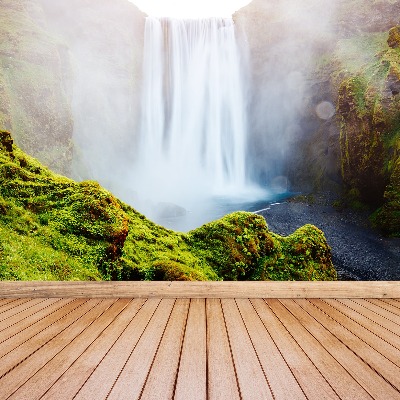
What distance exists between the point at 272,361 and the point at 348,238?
1907 cm

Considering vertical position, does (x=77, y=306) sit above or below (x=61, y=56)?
below

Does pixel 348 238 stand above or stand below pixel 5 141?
below

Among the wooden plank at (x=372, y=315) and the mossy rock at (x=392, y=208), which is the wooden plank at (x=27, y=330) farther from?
the mossy rock at (x=392, y=208)

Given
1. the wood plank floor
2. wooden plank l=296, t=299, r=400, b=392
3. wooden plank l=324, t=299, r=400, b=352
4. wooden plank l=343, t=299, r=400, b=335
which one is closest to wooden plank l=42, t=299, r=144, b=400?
the wood plank floor

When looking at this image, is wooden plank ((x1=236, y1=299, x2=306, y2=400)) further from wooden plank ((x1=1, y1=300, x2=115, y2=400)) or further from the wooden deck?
wooden plank ((x1=1, y1=300, x2=115, y2=400))

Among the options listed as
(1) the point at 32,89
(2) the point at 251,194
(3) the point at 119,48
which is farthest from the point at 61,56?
(2) the point at 251,194

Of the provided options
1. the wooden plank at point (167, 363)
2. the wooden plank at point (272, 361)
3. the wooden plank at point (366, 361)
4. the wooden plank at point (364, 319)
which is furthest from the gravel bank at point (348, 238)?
the wooden plank at point (167, 363)

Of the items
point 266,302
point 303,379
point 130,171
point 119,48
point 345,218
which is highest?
point 119,48

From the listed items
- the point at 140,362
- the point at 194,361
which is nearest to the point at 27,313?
the point at 140,362

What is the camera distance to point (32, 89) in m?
23.8

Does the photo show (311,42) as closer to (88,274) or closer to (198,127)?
(198,127)

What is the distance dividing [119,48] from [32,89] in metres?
18.9

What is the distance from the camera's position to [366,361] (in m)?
2.21

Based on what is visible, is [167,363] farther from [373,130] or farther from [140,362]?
[373,130]
